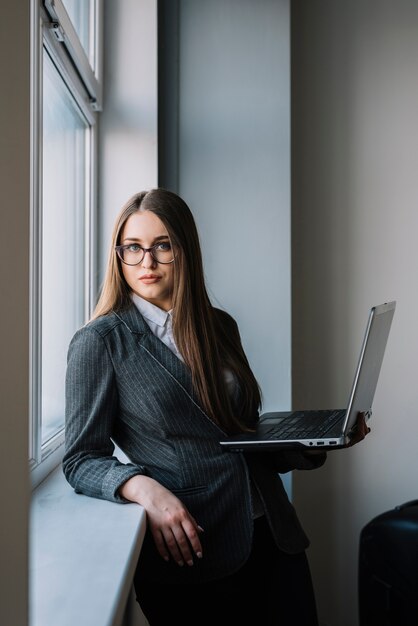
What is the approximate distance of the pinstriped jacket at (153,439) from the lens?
121 centimetres

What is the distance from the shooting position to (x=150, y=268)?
136cm

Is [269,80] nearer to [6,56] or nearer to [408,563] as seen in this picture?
[408,563]

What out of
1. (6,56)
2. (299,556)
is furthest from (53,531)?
(6,56)

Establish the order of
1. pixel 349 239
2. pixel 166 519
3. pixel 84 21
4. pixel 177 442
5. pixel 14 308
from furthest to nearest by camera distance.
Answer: pixel 349 239 → pixel 84 21 → pixel 177 442 → pixel 166 519 → pixel 14 308

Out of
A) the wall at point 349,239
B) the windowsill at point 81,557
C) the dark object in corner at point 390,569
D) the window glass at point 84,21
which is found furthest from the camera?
the wall at point 349,239

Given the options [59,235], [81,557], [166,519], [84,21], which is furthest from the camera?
[84,21]

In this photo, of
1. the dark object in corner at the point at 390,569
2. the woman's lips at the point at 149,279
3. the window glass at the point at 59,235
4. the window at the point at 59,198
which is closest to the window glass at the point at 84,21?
the window at the point at 59,198

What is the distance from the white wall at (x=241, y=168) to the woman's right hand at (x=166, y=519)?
3.52 ft

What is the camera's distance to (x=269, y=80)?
223cm

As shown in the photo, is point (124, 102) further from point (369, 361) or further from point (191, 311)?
point (369, 361)

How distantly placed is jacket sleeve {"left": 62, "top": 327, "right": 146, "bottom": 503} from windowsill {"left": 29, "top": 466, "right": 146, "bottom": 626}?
4cm

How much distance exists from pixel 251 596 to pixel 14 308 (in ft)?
3.43

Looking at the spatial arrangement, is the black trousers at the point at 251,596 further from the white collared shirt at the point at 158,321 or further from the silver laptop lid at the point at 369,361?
the white collared shirt at the point at 158,321

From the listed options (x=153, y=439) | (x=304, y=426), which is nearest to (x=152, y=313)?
(x=153, y=439)
